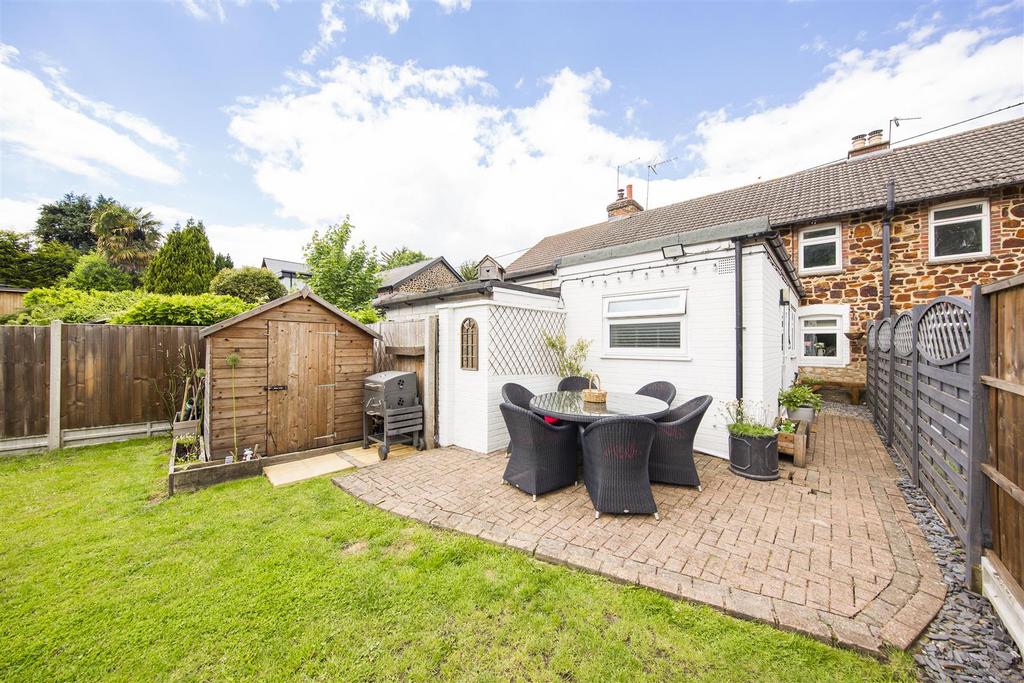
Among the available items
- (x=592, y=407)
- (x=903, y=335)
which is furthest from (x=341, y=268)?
(x=903, y=335)

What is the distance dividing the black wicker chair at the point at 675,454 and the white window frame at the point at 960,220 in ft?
30.3

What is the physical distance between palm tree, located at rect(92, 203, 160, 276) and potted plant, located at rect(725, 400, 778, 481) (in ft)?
108

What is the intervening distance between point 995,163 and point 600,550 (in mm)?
12958

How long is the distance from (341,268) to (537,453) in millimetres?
12387

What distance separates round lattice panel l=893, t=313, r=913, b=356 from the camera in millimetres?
4147

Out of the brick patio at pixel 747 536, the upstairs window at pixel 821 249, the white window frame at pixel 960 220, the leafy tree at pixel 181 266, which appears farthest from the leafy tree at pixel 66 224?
the white window frame at pixel 960 220

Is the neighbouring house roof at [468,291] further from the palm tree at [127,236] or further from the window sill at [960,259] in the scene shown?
the palm tree at [127,236]

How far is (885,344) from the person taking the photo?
19.3 feet

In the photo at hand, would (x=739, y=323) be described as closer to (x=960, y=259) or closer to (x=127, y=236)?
(x=960, y=259)

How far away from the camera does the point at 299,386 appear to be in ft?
16.9

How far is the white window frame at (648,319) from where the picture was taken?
5.22 meters

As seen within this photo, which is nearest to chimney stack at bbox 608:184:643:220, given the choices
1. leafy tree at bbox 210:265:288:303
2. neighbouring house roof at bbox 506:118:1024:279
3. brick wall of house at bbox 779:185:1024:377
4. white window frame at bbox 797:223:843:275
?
neighbouring house roof at bbox 506:118:1024:279

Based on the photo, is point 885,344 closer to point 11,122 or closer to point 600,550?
point 600,550

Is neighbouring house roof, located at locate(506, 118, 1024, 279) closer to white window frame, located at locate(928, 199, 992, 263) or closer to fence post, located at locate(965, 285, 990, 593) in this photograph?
white window frame, located at locate(928, 199, 992, 263)
